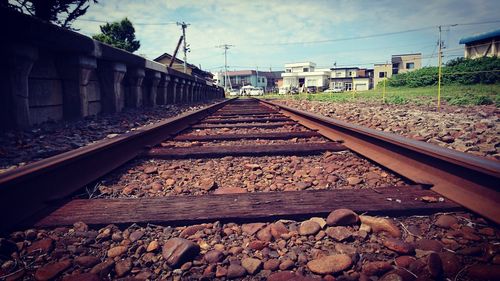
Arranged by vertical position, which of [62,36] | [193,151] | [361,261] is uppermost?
[62,36]

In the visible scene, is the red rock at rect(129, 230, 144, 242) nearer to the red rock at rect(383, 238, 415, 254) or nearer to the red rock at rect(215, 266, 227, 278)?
the red rock at rect(215, 266, 227, 278)

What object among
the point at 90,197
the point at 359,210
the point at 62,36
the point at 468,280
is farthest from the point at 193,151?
the point at 62,36

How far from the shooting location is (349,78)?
7825 centimetres

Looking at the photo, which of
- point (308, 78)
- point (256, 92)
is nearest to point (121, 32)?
point (256, 92)

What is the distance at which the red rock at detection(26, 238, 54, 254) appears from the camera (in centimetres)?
124

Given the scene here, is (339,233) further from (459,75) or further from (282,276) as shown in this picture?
(459,75)

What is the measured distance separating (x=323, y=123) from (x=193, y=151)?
2265 mm

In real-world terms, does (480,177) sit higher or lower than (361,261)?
higher

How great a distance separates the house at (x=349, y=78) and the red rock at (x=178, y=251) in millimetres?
77203

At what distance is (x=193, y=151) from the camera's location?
294cm

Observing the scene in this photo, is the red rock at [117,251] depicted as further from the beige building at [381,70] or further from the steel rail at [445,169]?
the beige building at [381,70]

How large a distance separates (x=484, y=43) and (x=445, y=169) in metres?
45.0

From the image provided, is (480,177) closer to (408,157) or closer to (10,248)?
(408,157)

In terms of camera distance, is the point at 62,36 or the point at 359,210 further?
the point at 62,36
